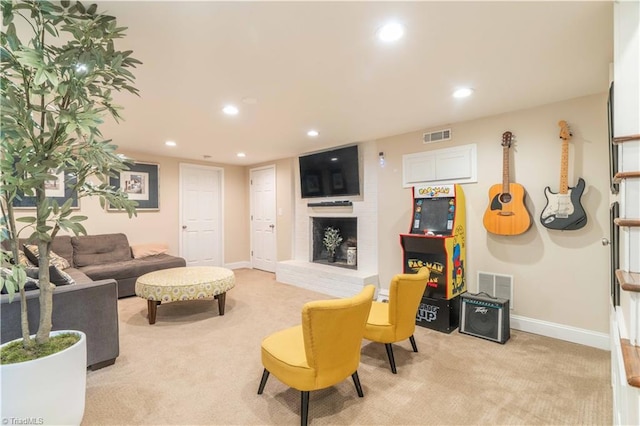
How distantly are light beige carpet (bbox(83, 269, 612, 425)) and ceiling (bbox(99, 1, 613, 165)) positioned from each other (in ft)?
7.36

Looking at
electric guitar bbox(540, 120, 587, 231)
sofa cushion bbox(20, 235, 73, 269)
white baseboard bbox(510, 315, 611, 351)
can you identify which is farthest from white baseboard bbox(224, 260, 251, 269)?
electric guitar bbox(540, 120, 587, 231)

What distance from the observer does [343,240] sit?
5.04 m

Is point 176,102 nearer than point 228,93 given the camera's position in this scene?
No

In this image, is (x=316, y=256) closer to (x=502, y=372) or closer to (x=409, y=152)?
(x=409, y=152)

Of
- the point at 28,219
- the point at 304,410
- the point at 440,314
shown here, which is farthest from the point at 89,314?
the point at 440,314

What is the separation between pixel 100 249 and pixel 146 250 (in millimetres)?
604

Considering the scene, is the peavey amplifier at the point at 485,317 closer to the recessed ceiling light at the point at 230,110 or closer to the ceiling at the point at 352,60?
the ceiling at the point at 352,60

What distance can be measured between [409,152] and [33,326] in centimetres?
391

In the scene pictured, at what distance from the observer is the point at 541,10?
5.11 ft

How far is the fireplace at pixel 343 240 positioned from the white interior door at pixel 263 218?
105 cm

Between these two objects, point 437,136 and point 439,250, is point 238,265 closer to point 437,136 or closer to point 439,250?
point 439,250

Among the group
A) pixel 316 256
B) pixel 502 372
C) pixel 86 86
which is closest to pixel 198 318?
pixel 316 256

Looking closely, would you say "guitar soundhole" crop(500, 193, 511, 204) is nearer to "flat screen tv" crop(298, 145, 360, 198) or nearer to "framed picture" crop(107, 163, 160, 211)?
"flat screen tv" crop(298, 145, 360, 198)

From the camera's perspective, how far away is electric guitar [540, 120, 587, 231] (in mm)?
2662
